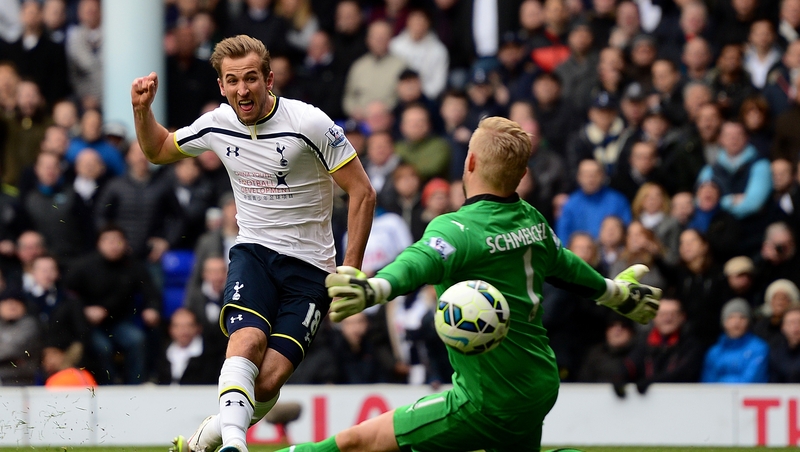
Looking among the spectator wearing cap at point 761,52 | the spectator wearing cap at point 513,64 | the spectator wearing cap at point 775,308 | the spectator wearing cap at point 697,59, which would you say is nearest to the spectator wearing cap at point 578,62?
the spectator wearing cap at point 513,64

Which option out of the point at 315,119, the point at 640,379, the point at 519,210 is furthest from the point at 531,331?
the point at 640,379

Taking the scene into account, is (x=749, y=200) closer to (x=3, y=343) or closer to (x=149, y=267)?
(x=149, y=267)

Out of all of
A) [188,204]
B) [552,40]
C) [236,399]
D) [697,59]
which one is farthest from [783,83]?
[236,399]

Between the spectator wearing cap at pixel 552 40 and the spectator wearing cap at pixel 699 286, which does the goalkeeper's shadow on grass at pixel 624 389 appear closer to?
the spectator wearing cap at pixel 699 286

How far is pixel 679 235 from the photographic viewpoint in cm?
1210

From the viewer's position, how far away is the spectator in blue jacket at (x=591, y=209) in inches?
488

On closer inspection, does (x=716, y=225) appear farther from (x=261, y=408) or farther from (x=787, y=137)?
(x=261, y=408)

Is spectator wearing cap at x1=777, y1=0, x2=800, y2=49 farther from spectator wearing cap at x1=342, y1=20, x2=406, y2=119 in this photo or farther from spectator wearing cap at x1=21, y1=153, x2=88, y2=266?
spectator wearing cap at x1=21, y1=153, x2=88, y2=266

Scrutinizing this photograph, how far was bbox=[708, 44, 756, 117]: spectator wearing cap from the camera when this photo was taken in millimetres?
12883

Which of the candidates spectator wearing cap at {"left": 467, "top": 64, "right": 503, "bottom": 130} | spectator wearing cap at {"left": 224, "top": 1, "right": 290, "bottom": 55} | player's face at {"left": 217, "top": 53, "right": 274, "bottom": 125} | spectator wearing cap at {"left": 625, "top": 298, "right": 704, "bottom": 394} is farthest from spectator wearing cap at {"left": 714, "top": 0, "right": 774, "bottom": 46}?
player's face at {"left": 217, "top": 53, "right": 274, "bottom": 125}

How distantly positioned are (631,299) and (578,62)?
25.5 feet

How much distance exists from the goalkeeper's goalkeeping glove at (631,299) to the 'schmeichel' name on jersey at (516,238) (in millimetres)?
706

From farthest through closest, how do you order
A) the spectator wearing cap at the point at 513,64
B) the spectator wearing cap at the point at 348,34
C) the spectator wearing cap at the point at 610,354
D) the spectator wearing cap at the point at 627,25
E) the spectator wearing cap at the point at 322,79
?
the spectator wearing cap at the point at 348,34 → the spectator wearing cap at the point at 322,79 → the spectator wearing cap at the point at 513,64 → the spectator wearing cap at the point at 627,25 → the spectator wearing cap at the point at 610,354

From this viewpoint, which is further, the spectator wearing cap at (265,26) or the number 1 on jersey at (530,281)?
the spectator wearing cap at (265,26)
